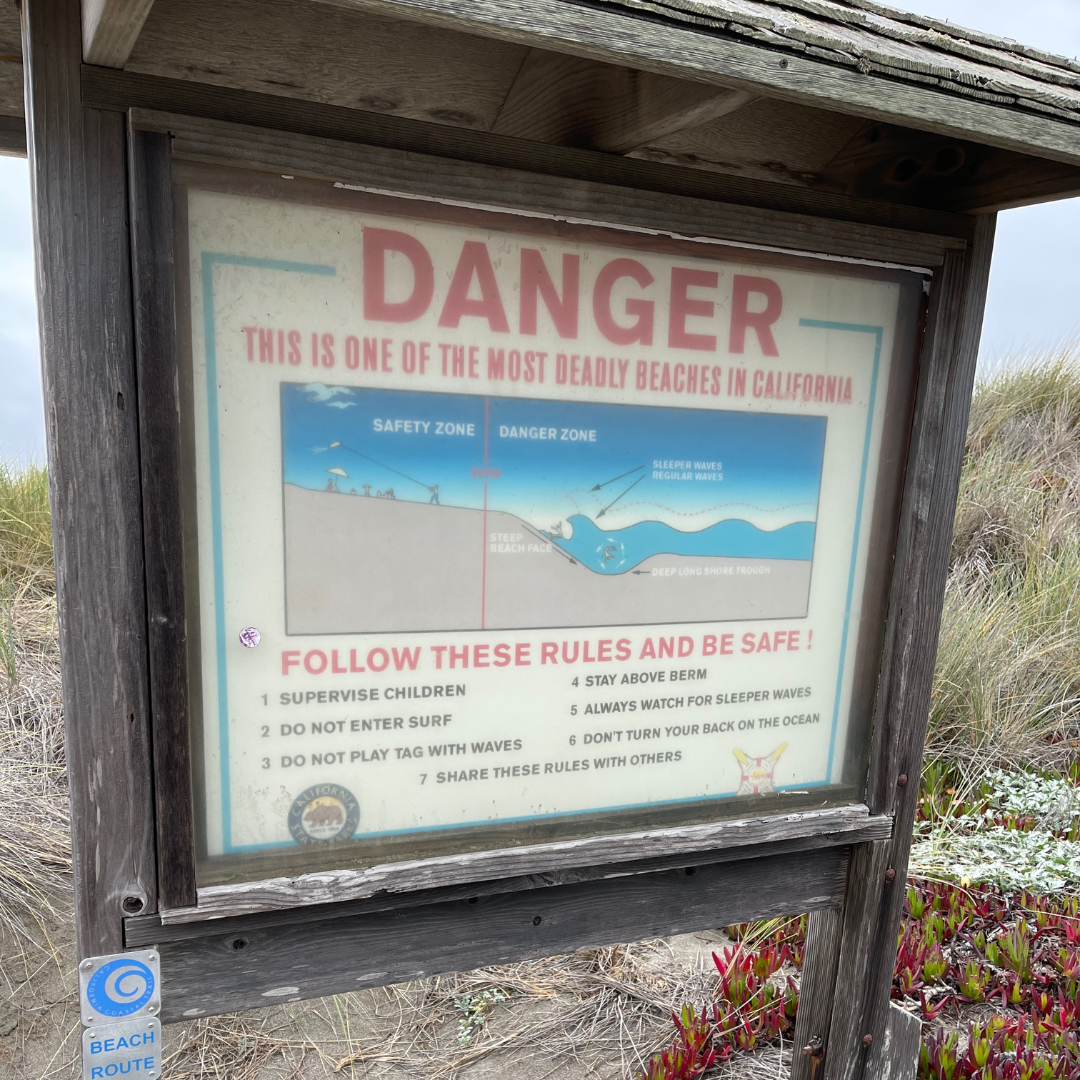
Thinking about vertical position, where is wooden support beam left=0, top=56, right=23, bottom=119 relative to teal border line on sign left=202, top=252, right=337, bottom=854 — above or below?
above

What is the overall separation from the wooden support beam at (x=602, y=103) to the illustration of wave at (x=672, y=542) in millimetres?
656

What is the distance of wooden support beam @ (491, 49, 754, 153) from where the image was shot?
50.2 inches

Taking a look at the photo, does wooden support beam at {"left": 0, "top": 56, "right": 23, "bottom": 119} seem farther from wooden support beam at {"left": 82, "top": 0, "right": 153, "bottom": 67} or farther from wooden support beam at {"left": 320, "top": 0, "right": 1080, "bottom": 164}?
wooden support beam at {"left": 320, "top": 0, "right": 1080, "bottom": 164}

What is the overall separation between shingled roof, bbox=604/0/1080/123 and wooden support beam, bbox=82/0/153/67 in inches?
22.6

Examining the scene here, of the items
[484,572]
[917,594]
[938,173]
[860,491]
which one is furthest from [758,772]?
[938,173]

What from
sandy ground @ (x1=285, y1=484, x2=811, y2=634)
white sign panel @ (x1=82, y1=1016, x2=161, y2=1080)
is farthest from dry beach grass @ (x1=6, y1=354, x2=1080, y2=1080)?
sandy ground @ (x1=285, y1=484, x2=811, y2=634)

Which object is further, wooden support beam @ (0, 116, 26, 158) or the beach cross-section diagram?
wooden support beam @ (0, 116, 26, 158)

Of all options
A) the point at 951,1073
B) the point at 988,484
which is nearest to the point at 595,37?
the point at 951,1073

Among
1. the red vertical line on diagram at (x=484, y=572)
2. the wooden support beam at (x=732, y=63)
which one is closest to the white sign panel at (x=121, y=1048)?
the red vertical line on diagram at (x=484, y=572)

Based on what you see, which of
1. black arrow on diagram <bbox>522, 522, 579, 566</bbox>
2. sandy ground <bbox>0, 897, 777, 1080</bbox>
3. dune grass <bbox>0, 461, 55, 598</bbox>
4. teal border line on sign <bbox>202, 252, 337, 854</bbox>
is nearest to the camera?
teal border line on sign <bbox>202, 252, 337, 854</bbox>

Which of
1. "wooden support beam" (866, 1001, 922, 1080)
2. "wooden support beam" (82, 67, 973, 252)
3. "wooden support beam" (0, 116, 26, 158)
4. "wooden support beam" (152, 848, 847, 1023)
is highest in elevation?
"wooden support beam" (0, 116, 26, 158)

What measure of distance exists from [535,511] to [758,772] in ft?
2.46

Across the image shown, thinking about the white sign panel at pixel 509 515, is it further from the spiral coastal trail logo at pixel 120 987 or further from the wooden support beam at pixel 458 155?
the spiral coastal trail logo at pixel 120 987

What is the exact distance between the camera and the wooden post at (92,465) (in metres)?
1.09
